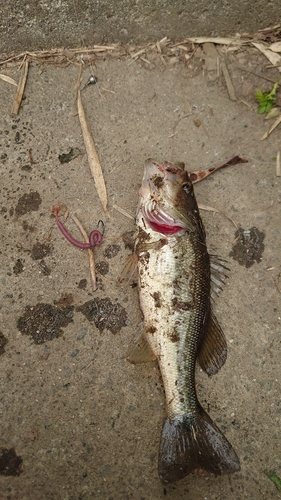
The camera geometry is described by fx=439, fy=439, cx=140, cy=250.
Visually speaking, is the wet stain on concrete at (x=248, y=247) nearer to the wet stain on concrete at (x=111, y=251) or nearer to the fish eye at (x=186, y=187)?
the fish eye at (x=186, y=187)

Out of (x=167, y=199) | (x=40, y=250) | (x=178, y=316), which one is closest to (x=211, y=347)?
(x=178, y=316)

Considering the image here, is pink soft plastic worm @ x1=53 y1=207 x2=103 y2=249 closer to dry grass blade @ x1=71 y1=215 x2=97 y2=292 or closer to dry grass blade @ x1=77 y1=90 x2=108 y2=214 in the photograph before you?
dry grass blade @ x1=71 y1=215 x2=97 y2=292

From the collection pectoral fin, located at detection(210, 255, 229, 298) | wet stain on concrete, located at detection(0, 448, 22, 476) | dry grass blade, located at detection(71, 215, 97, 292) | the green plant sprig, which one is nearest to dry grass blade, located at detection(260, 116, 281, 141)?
the green plant sprig

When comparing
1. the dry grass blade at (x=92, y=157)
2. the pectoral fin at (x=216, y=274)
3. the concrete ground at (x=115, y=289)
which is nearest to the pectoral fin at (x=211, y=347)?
the concrete ground at (x=115, y=289)

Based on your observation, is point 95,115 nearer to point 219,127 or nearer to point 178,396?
point 219,127

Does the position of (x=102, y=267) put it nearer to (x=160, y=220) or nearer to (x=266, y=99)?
(x=160, y=220)

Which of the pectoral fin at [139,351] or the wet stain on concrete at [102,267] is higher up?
the wet stain on concrete at [102,267]

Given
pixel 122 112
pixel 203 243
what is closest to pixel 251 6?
pixel 122 112
